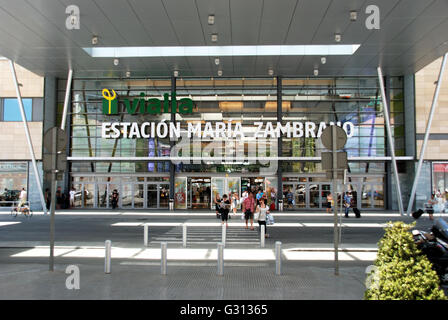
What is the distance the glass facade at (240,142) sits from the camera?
2927 centimetres

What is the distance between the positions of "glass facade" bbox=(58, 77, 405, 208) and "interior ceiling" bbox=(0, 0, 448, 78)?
2965mm

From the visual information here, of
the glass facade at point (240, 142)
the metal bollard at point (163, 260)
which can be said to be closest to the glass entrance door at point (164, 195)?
the glass facade at point (240, 142)

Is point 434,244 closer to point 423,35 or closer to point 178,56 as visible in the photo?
point 423,35

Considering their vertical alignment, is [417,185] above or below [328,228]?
above

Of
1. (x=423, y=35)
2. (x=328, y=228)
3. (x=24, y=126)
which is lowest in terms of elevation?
(x=328, y=228)

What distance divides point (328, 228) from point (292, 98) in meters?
14.6

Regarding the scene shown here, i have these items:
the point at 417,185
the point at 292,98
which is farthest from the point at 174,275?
the point at 417,185

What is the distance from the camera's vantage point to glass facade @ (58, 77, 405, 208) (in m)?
29.3

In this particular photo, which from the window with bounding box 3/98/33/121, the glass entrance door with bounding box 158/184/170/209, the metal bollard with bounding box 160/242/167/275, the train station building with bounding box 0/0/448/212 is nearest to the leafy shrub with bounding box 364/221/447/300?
the metal bollard with bounding box 160/242/167/275

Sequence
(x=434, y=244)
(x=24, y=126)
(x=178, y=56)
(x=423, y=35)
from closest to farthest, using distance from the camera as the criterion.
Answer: (x=434, y=244), (x=423, y=35), (x=178, y=56), (x=24, y=126)

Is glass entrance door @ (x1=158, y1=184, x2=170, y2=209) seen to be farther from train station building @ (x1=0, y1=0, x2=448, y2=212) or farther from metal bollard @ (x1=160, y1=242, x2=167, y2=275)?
metal bollard @ (x1=160, y1=242, x2=167, y2=275)

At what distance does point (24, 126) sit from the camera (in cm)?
2719

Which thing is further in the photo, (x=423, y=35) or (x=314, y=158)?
(x=314, y=158)

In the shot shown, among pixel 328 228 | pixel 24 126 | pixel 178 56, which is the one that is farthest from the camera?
pixel 24 126
